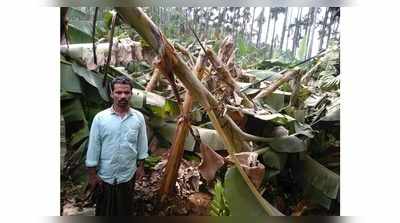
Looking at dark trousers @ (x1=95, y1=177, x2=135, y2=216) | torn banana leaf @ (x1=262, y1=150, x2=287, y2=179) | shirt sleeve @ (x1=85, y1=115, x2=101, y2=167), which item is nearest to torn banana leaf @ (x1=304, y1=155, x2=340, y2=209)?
torn banana leaf @ (x1=262, y1=150, x2=287, y2=179)

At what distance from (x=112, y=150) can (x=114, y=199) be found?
0.26 m

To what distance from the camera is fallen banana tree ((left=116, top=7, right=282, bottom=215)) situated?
229 centimetres

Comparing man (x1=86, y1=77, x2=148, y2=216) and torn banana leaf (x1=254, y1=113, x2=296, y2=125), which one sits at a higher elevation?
torn banana leaf (x1=254, y1=113, x2=296, y2=125)

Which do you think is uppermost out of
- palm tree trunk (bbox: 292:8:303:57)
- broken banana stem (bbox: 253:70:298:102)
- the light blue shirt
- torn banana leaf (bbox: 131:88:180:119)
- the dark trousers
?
palm tree trunk (bbox: 292:8:303:57)

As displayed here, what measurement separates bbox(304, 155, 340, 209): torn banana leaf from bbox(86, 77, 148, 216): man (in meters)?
0.87

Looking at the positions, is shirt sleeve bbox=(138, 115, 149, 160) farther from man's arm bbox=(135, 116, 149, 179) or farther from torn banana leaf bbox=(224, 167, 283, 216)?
torn banana leaf bbox=(224, 167, 283, 216)

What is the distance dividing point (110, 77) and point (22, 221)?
87 centimetres

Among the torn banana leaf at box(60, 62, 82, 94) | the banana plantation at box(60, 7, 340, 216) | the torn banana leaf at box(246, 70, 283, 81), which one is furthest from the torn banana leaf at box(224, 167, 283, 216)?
the torn banana leaf at box(60, 62, 82, 94)

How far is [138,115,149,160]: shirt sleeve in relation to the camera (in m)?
2.28

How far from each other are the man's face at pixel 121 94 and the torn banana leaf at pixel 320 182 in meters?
1.00

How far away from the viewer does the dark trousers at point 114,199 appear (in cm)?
229

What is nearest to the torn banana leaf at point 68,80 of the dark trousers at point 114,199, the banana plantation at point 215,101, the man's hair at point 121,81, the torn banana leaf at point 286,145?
the banana plantation at point 215,101
